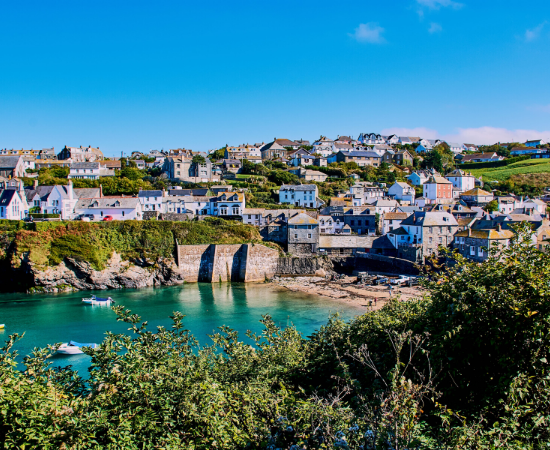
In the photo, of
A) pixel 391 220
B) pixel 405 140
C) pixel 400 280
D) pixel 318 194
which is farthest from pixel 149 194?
pixel 405 140

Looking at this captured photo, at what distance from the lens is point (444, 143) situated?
10275 centimetres

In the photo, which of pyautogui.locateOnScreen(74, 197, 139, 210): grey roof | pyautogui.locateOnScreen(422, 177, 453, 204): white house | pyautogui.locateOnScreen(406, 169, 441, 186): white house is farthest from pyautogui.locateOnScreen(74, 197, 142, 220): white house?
pyautogui.locateOnScreen(406, 169, 441, 186): white house

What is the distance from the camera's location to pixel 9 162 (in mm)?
64750

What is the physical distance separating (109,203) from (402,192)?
3996 cm

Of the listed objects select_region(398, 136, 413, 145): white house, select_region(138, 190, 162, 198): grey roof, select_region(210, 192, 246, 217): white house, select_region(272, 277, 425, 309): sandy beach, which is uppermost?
select_region(398, 136, 413, 145): white house

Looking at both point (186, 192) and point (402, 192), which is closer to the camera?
point (186, 192)

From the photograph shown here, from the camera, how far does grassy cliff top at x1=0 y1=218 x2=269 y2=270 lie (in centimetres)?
3909

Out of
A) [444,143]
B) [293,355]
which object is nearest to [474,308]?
[293,355]

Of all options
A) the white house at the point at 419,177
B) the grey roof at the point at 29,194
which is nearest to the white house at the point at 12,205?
the grey roof at the point at 29,194

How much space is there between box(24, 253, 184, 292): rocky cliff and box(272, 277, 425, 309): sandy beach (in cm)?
1054

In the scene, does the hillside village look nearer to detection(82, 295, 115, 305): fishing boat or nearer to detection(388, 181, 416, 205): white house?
detection(388, 181, 416, 205): white house

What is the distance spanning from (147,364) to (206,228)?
3755 cm

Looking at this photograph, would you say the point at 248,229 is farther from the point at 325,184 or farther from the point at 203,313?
the point at 325,184

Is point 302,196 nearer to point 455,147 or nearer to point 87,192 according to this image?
point 87,192
